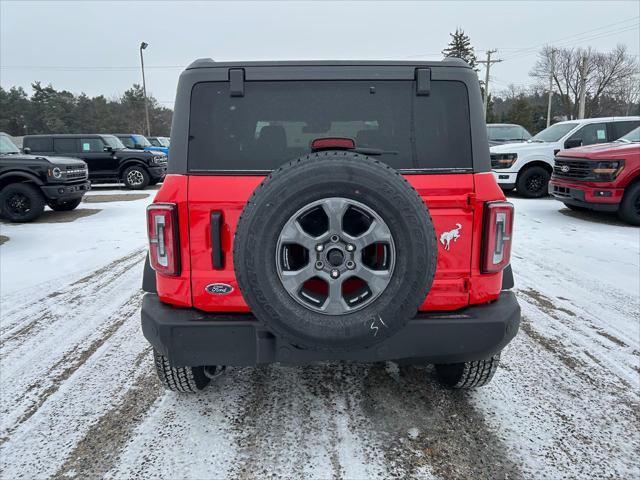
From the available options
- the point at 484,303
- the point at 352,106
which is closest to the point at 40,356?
the point at 352,106

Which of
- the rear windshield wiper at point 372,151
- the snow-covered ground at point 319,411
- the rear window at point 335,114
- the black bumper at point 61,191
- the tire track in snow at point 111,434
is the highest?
the rear window at point 335,114

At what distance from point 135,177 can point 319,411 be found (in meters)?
14.2

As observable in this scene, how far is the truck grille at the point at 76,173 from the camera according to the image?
32.8 feet

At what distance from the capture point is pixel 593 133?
426 inches

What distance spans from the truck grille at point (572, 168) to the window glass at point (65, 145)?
46.3 feet

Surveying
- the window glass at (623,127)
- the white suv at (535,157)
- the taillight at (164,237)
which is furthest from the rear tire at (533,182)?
the taillight at (164,237)

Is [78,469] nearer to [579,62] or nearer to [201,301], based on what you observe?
[201,301]

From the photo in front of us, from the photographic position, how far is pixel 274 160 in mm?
2404

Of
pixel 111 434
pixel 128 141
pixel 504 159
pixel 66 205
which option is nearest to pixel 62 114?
pixel 128 141

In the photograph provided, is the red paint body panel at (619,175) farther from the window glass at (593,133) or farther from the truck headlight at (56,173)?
the truck headlight at (56,173)

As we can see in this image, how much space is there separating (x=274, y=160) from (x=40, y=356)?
2599mm

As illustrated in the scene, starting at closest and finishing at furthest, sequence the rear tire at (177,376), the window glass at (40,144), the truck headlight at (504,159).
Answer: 1. the rear tire at (177,376)
2. the truck headlight at (504,159)
3. the window glass at (40,144)

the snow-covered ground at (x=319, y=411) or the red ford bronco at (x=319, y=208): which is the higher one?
the red ford bronco at (x=319, y=208)

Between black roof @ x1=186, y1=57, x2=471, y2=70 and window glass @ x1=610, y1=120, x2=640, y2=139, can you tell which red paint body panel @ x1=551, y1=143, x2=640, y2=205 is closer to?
window glass @ x1=610, y1=120, x2=640, y2=139
